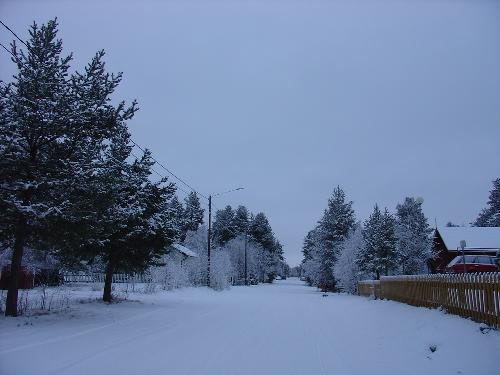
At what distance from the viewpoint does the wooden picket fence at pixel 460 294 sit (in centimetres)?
935

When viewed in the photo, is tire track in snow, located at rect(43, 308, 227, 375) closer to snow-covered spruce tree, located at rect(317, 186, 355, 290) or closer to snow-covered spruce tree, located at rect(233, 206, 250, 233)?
snow-covered spruce tree, located at rect(317, 186, 355, 290)

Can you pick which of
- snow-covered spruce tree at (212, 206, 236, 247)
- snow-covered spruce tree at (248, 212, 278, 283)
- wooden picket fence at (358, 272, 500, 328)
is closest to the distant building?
wooden picket fence at (358, 272, 500, 328)

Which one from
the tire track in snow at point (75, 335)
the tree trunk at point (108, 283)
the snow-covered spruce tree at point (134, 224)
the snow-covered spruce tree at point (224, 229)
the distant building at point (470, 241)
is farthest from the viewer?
the snow-covered spruce tree at point (224, 229)

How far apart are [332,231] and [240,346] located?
46.5m

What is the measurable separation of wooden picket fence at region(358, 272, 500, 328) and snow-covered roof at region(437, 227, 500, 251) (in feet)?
91.5

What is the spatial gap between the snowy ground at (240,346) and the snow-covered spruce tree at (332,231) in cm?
3892

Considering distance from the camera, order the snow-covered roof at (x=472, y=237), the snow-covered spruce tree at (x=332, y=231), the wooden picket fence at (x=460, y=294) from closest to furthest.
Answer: the wooden picket fence at (x=460, y=294)
the snow-covered roof at (x=472, y=237)
the snow-covered spruce tree at (x=332, y=231)

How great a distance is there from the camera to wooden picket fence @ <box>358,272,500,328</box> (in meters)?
9.35

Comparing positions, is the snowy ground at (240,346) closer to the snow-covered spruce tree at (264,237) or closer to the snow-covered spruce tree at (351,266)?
the snow-covered spruce tree at (351,266)

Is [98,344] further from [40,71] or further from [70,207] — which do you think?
[40,71]

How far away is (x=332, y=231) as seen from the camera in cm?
5534

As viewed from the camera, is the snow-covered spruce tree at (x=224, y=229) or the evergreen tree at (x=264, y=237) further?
the snow-covered spruce tree at (x=224, y=229)

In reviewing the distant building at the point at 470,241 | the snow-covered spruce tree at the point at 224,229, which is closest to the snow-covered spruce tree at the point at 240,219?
the snow-covered spruce tree at the point at 224,229

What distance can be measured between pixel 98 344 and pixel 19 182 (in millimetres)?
5244
